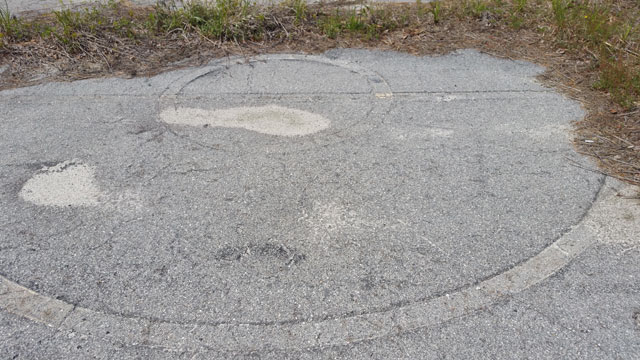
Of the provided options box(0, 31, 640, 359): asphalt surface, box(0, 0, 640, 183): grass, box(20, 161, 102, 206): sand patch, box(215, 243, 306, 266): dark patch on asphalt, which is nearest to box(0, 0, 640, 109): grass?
box(0, 0, 640, 183): grass

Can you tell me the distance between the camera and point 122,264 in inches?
98.0

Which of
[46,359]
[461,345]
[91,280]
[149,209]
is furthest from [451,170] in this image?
[46,359]

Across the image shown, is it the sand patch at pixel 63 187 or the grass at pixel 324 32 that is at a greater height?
the grass at pixel 324 32

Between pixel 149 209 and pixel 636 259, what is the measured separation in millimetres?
2705

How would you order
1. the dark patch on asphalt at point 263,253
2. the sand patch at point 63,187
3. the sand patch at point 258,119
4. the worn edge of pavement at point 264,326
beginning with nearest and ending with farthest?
the worn edge of pavement at point 264,326 → the dark patch on asphalt at point 263,253 → the sand patch at point 63,187 → the sand patch at point 258,119

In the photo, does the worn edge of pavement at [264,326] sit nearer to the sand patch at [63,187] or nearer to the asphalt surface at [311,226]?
the asphalt surface at [311,226]

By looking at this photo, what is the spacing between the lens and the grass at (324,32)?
4648 mm

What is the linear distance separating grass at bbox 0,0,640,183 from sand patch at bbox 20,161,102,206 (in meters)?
1.69

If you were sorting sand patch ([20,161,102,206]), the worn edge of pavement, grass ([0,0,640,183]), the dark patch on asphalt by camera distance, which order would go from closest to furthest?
the worn edge of pavement < the dark patch on asphalt < sand patch ([20,161,102,206]) < grass ([0,0,640,183])

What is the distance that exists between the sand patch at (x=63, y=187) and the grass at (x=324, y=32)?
1694 millimetres

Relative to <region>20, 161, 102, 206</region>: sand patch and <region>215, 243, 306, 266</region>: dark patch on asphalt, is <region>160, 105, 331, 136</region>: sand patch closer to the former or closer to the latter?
<region>20, 161, 102, 206</region>: sand patch

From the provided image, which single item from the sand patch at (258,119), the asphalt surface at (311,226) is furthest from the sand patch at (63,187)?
the sand patch at (258,119)

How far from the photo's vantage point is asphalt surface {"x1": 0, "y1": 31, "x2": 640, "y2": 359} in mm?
2123

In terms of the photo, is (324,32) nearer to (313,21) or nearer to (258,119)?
(313,21)
